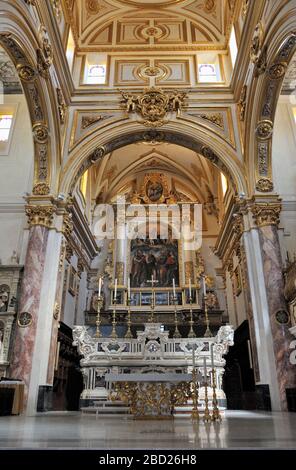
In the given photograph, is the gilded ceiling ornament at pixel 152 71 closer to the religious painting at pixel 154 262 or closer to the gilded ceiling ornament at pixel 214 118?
the gilded ceiling ornament at pixel 214 118

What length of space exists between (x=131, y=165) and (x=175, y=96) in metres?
6.70

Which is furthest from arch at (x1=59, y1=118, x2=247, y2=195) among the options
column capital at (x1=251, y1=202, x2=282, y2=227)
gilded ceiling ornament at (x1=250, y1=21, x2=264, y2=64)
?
gilded ceiling ornament at (x1=250, y1=21, x2=264, y2=64)

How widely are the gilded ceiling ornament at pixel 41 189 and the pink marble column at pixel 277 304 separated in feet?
20.2

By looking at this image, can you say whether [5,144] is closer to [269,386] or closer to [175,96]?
[175,96]

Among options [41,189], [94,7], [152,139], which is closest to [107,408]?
[41,189]

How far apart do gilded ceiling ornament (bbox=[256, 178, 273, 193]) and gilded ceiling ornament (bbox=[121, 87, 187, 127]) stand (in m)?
3.49

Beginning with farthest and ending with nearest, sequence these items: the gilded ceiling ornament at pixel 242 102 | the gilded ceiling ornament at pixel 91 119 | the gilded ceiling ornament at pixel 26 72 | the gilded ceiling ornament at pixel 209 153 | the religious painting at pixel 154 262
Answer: the religious painting at pixel 154 262 < the gilded ceiling ornament at pixel 91 119 < the gilded ceiling ornament at pixel 209 153 < the gilded ceiling ornament at pixel 242 102 < the gilded ceiling ornament at pixel 26 72

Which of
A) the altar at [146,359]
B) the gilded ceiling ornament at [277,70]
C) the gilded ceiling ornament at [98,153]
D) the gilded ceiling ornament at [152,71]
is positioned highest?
the gilded ceiling ornament at [152,71]

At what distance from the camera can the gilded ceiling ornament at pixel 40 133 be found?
10.5 meters

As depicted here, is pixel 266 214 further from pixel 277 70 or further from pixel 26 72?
pixel 26 72

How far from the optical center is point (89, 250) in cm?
1605

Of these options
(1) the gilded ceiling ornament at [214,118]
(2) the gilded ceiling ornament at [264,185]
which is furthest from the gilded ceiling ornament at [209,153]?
(2) the gilded ceiling ornament at [264,185]

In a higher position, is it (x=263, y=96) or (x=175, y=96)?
(x=175, y=96)
